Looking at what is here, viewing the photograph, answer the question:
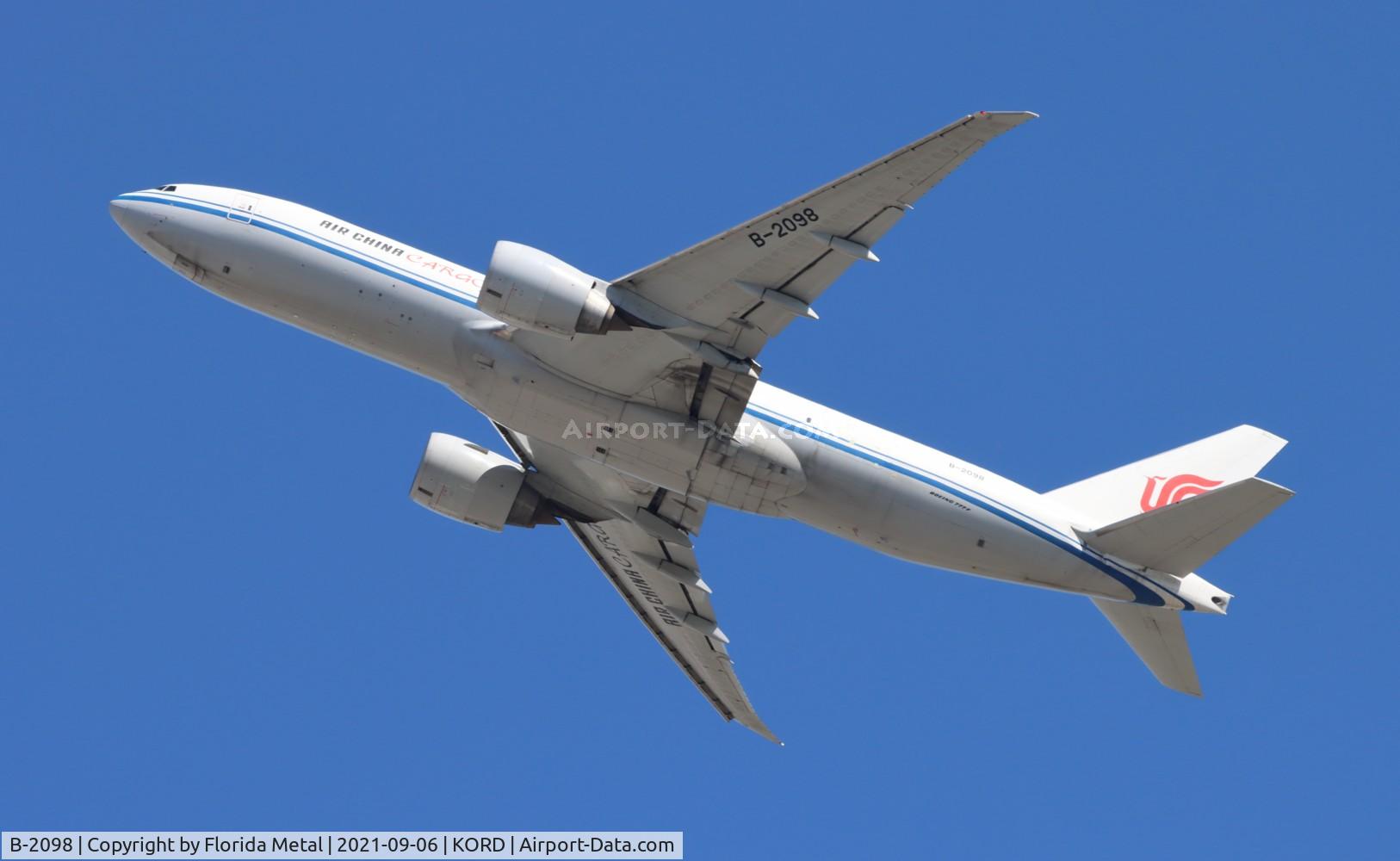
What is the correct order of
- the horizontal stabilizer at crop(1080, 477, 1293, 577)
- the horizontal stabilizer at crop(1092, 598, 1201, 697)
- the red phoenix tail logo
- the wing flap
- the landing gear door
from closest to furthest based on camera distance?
the horizontal stabilizer at crop(1080, 477, 1293, 577) → the landing gear door → the horizontal stabilizer at crop(1092, 598, 1201, 697) → the red phoenix tail logo → the wing flap

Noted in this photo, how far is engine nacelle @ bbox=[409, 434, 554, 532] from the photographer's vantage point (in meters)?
42.6

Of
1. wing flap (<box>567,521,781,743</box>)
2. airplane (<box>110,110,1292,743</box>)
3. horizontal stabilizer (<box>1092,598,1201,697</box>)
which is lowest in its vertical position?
wing flap (<box>567,521,781,743</box>)

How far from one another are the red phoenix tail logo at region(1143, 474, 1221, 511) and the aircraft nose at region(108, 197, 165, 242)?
26210 millimetres

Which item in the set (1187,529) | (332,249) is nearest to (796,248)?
(332,249)

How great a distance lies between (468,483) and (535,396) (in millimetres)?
6383

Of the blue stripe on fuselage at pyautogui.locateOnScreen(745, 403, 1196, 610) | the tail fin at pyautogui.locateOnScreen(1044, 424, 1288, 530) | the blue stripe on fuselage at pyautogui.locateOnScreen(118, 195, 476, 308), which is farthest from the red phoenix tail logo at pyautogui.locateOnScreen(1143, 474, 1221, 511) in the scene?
the blue stripe on fuselage at pyautogui.locateOnScreen(118, 195, 476, 308)

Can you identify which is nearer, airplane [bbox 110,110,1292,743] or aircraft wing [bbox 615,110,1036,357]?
aircraft wing [bbox 615,110,1036,357]

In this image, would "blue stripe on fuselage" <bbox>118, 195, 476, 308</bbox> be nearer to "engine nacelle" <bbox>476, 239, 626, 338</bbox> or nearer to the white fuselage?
the white fuselage

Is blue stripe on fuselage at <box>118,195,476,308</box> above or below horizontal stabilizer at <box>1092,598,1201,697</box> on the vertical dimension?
above

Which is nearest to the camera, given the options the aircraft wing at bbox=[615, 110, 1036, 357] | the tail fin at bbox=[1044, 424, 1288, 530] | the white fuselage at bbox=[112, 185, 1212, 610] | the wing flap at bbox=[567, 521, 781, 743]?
the aircraft wing at bbox=[615, 110, 1036, 357]

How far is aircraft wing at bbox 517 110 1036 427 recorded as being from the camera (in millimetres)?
32094

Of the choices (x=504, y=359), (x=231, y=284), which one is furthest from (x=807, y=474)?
(x=231, y=284)

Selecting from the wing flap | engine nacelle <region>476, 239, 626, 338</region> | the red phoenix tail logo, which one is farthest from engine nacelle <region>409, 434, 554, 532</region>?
the red phoenix tail logo

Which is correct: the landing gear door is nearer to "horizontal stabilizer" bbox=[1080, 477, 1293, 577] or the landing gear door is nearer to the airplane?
the airplane
